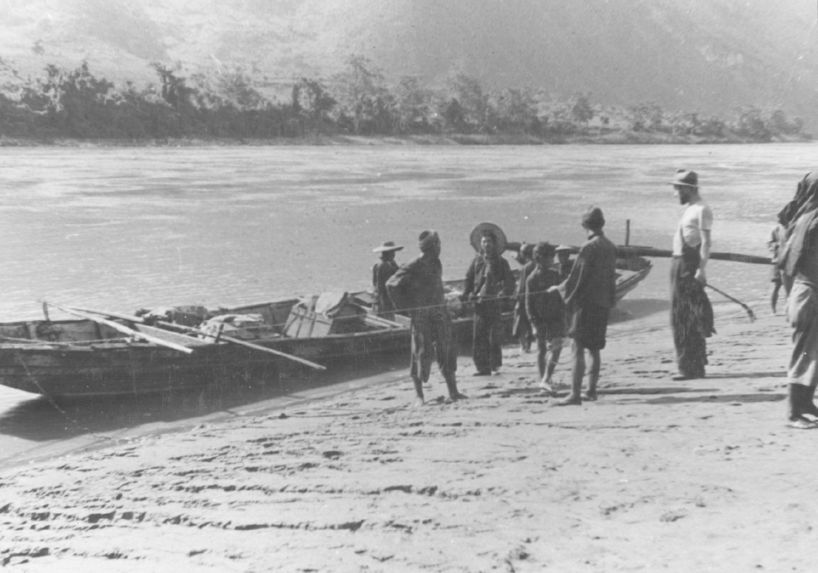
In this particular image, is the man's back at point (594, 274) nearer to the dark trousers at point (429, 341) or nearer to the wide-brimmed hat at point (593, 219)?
the wide-brimmed hat at point (593, 219)

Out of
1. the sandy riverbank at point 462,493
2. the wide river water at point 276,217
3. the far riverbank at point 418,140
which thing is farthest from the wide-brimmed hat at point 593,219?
the far riverbank at point 418,140

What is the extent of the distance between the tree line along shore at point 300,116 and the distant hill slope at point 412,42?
39.4 metres

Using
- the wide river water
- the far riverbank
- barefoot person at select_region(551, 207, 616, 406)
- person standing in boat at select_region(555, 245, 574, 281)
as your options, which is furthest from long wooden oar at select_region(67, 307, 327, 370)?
the far riverbank

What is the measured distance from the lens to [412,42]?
171250 mm

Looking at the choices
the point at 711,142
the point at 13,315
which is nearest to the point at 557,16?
the point at 711,142

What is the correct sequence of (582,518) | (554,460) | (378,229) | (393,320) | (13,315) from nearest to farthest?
(582,518) → (554,460) → (393,320) → (13,315) → (378,229)

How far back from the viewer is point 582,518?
15.6ft

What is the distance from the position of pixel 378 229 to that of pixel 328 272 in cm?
874

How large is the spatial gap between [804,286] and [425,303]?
3697mm

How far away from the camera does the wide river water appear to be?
20688mm

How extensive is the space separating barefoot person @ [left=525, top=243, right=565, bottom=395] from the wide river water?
16.5ft

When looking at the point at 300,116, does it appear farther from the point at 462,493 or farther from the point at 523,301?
the point at 462,493

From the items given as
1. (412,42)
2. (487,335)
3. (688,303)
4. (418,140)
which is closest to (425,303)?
(487,335)

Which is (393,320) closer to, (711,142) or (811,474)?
(811,474)
